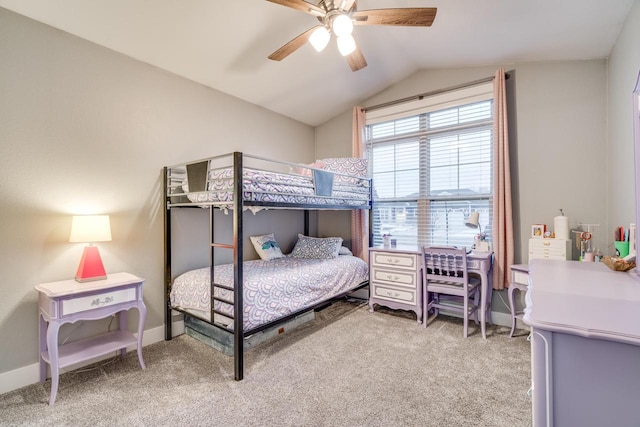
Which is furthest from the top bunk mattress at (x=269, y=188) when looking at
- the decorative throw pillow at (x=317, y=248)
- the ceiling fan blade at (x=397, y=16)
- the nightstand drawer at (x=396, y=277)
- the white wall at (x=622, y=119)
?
the white wall at (x=622, y=119)

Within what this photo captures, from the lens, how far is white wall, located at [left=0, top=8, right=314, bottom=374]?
6.68ft

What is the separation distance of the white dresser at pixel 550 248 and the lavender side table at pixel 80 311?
10.9 feet

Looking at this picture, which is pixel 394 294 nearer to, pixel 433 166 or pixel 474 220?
pixel 474 220

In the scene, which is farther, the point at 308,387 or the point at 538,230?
the point at 538,230

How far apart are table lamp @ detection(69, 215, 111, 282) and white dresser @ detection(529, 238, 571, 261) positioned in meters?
3.48

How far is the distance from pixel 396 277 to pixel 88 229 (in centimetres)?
282

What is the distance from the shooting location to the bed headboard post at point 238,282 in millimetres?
2111

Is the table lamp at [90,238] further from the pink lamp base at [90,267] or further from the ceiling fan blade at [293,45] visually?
the ceiling fan blade at [293,45]

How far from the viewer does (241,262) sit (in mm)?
2186

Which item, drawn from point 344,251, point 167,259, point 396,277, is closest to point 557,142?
point 396,277

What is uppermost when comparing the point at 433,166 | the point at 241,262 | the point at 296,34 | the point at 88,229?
the point at 296,34

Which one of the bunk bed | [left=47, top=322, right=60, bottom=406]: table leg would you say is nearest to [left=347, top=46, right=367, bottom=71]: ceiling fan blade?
the bunk bed

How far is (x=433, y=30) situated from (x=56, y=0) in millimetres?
2911

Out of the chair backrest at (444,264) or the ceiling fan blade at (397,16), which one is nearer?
the ceiling fan blade at (397,16)
